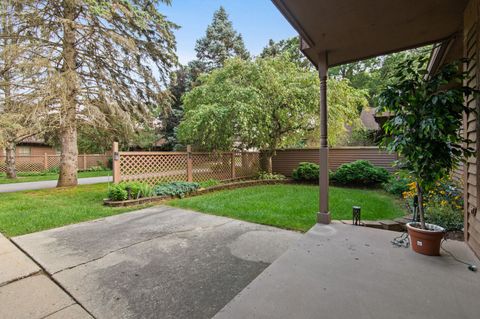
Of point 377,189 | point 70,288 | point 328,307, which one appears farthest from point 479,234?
point 377,189

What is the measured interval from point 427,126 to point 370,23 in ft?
4.61

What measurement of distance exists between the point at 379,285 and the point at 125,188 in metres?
5.36

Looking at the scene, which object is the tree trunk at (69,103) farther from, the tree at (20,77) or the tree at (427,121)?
the tree at (427,121)

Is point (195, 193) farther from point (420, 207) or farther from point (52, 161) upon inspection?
point (52, 161)

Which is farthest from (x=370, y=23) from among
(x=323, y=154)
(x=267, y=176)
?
(x=267, y=176)

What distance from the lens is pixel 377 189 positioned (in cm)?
739

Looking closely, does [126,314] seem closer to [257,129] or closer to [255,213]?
[255,213]

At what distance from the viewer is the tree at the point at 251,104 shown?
7.32m

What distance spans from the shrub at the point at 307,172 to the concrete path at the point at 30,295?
781cm

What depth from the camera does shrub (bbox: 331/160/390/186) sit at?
7.50 m

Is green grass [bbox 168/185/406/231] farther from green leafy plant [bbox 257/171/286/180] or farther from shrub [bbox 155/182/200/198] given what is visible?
green leafy plant [bbox 257/171/286/180]

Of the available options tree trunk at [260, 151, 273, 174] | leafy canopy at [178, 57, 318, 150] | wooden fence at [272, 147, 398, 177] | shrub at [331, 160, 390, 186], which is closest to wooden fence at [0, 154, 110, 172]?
leafy canopy at [178, 57, 318, 150]

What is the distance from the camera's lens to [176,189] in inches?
255

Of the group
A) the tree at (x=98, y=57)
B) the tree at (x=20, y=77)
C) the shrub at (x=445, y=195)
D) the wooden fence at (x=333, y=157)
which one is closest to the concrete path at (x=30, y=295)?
the shrub at (x=445, y=195)
